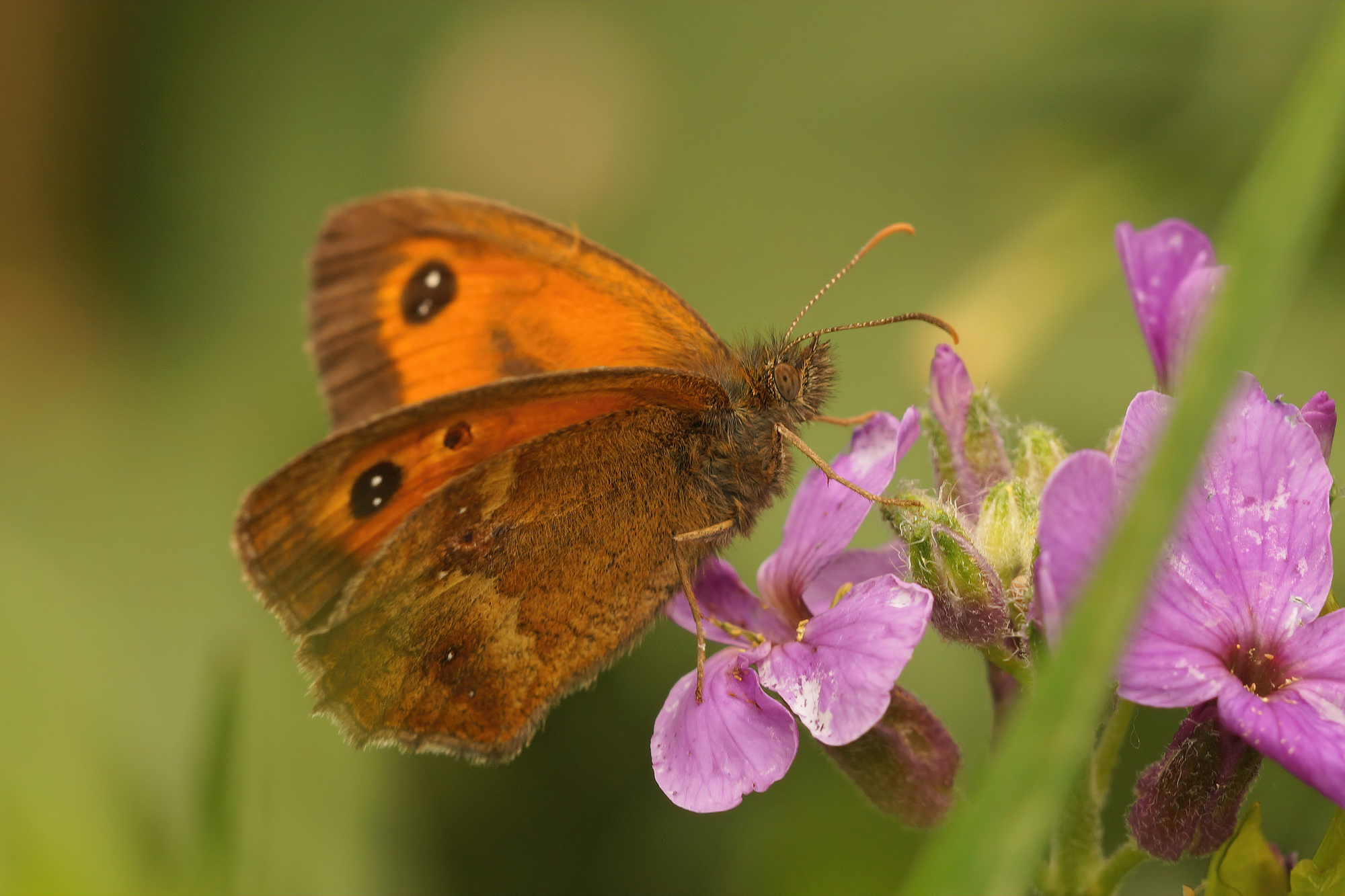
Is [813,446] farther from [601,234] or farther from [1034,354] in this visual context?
[601,234]

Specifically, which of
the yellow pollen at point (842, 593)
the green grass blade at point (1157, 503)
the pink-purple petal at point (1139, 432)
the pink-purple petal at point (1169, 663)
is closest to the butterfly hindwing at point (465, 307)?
the yellow pollen at point (842, 593)

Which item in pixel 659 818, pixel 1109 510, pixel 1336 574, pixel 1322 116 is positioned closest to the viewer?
pixel 1322 116

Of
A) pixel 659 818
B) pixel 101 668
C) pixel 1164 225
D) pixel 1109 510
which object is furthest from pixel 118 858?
pixel 1164 225

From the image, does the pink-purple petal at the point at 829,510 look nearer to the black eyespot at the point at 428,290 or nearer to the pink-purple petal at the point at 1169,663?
the pink-purple petal at the point at 1169,663

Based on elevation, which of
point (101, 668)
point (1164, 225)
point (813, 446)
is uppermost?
point (1164, 225)

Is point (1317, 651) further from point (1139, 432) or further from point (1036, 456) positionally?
point (1036, 456)

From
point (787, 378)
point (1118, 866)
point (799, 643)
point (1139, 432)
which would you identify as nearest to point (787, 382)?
point (787, 378)
